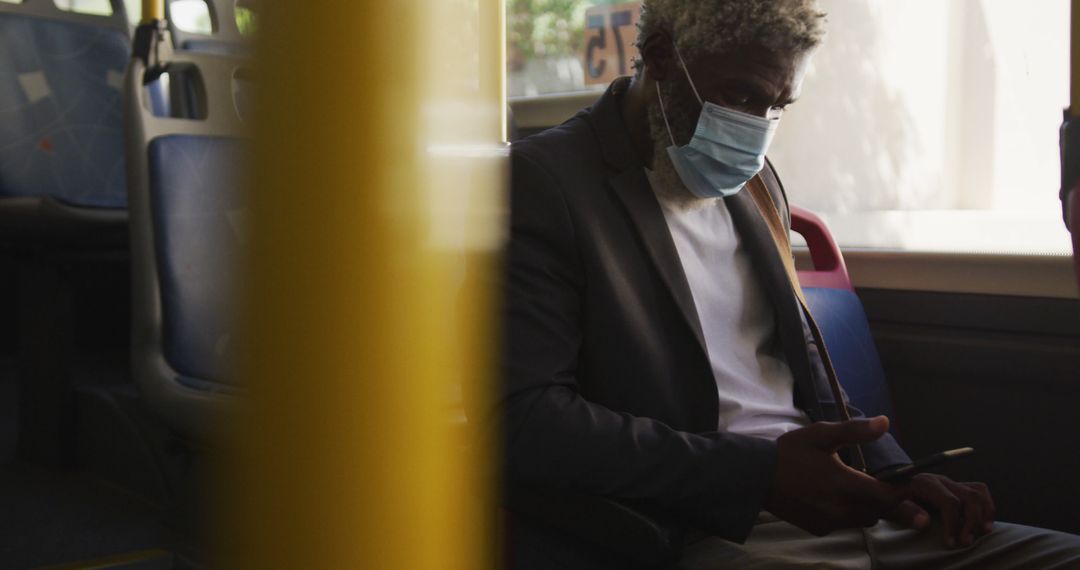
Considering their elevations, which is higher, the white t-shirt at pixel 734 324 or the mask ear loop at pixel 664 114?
the mask ear loop at pixel 664 114

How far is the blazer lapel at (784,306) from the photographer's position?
1.65m

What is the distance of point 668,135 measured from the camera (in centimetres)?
160

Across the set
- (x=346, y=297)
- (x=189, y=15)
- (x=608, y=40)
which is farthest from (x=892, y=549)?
(x=189, y=15)

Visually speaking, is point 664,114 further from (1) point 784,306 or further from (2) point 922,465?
(2) point 922,465

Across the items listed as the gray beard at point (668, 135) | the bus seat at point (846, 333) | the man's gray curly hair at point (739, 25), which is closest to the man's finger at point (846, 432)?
the gray beard at point (668, 135)

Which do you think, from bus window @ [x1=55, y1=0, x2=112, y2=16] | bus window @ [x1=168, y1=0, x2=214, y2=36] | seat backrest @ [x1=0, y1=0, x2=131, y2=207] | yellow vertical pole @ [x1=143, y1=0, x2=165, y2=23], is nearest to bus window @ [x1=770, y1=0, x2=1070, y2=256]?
yellow vertical pole @ [x1=143, y1=0, x2=165, y2=23]

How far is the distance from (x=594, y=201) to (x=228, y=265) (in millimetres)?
1147

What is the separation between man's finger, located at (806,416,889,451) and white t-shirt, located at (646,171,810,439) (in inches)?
9.4

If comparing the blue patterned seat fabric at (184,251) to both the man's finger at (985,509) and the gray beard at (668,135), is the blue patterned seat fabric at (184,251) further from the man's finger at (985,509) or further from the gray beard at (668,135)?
the man's finger at (985,509)

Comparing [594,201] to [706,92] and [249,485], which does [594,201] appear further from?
[249,485]

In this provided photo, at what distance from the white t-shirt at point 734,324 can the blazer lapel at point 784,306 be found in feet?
0.06

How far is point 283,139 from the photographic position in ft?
1.07

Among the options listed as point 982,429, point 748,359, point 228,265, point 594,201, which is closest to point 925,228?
point 982,429

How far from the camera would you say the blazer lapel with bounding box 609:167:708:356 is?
1.48 m
